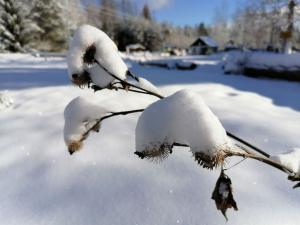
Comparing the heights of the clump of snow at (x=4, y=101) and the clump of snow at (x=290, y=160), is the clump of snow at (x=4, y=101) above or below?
below

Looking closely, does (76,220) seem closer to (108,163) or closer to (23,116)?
(108,163)

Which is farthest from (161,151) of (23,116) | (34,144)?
(23,116)

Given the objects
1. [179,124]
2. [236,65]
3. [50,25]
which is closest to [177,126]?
[179,124]

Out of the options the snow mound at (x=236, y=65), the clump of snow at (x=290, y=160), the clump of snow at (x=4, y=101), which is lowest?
the snow mound at (x=236, y=65)

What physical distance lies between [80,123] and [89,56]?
0.15m

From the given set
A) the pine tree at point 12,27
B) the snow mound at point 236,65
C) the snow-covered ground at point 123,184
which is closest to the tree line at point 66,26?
the pine tree at point 12,27

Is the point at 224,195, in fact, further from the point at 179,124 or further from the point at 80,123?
the point at 80,123

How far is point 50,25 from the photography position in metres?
24.1

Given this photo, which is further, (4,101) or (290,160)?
(4,101)

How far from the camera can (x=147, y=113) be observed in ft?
1.74

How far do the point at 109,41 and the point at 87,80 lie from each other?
108 millimetres

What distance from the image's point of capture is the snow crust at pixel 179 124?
1.60 feet

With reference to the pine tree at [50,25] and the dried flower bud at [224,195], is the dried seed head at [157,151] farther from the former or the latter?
the pine tree at [50,25]

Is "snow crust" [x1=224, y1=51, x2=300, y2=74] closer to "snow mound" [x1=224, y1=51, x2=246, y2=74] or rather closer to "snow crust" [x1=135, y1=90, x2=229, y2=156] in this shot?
"snow mound" [x1=224, y1=51, x2=246, y2=74]
